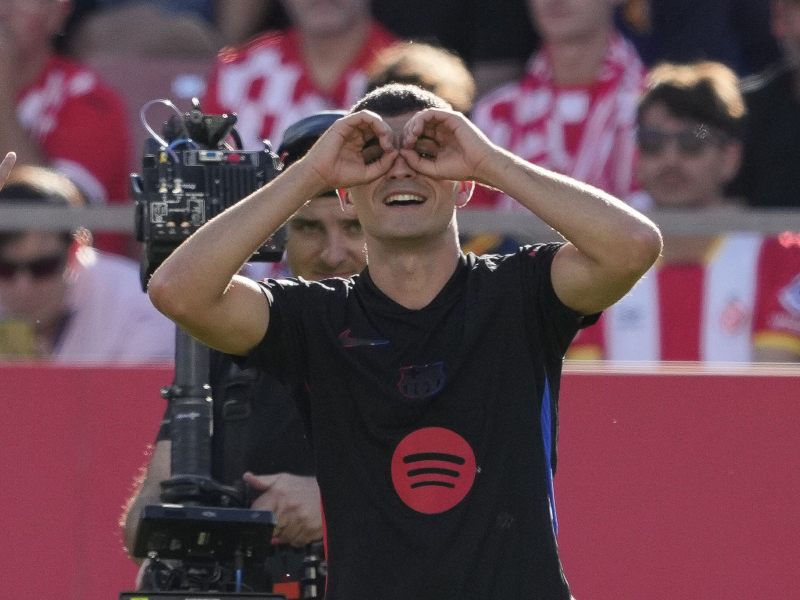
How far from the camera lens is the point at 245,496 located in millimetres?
3324

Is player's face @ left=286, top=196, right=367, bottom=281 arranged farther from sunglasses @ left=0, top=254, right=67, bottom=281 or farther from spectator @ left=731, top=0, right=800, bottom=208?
spectator @ left=731, top=0, right=800, bottom=208

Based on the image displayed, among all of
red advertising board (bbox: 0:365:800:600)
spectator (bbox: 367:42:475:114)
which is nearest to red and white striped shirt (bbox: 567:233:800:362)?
red advertising board (bbox: 0:365:800:600)

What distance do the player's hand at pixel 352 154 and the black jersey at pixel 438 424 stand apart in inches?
9.9

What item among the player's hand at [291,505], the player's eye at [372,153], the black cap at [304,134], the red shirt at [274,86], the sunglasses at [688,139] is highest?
the red shirt at [274,86]

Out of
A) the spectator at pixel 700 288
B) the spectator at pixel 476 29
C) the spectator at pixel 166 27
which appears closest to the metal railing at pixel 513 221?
the spectator at pixel 700 288

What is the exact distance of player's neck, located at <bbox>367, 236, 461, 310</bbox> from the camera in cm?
287

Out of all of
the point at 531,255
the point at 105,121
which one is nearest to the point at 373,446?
the point at 531,255

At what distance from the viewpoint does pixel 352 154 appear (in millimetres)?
2830

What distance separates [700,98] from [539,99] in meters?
0.73

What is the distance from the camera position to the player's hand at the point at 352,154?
2.76 meters

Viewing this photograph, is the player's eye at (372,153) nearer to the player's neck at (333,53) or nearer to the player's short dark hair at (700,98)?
the player's short dark hair at (700,98)

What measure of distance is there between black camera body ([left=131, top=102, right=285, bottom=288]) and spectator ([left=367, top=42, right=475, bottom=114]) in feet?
4.01

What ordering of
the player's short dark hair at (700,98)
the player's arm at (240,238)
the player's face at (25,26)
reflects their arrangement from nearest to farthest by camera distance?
the player's arm at (240,238), the player's short dark hair at (700,98), the player's face at (25,26)

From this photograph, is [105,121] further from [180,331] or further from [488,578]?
[488,578]
